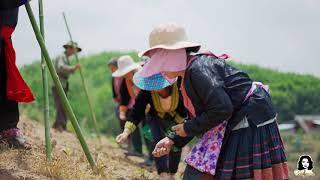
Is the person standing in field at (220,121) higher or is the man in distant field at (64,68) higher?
the person standing in field at (220,121)

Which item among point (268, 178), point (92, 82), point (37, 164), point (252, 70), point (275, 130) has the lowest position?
point (92, 82)

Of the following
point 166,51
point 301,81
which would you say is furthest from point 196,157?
point 301,81

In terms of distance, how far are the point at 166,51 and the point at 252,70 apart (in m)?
11.6

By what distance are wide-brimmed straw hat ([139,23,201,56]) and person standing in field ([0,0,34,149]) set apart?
4.19 feet

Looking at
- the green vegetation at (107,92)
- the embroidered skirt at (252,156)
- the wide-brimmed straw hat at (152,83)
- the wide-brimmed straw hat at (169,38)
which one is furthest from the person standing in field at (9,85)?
the green vegetation at (107,92)

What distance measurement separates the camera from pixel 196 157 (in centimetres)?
321

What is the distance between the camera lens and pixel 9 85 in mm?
4266

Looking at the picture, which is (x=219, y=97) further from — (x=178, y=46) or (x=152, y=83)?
(x=152, y=83)

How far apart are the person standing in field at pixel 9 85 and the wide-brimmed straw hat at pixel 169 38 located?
4.19 ft

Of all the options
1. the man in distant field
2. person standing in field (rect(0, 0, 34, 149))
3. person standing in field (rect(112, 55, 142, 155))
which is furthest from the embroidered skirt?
the man in distant field

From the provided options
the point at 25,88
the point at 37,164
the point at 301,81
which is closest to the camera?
the point at 37,164

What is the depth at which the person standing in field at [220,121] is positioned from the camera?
10.0ft

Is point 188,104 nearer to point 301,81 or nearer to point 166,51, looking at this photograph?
point 166,51

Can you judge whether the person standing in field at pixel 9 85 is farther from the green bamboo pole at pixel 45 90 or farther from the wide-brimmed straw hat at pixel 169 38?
the wide-brimmed straw hat at pixel 169 38
